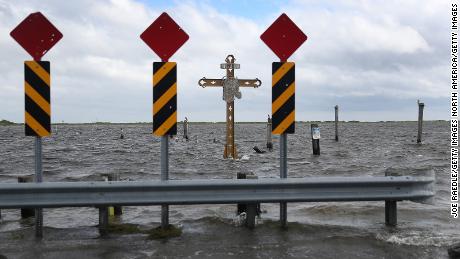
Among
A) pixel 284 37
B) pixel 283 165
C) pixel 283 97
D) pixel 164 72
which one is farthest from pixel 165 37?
pixel 283 165

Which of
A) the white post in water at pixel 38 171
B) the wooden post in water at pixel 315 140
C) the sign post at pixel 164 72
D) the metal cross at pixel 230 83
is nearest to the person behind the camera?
the white post in water at pixel 38 171

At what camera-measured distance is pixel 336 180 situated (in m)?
5.43

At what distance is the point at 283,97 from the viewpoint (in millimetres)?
5871

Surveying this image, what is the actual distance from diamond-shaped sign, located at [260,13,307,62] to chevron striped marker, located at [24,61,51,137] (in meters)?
2.82

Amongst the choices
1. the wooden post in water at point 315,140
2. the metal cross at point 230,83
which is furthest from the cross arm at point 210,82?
the wooden post in water at point 315,140

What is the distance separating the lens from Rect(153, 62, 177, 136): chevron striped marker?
221 inches

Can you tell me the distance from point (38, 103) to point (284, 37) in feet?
10.5

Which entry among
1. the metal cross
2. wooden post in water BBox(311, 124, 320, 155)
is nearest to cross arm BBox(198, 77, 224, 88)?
the metal cross

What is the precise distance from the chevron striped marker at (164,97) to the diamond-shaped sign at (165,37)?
0.50 ft

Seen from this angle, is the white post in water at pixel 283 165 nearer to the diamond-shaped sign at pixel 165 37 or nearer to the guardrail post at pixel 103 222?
the diamond-shaped sign at pixel 165 37

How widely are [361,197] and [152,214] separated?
376 cm

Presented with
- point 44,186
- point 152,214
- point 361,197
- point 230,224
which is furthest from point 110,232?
point 361,197

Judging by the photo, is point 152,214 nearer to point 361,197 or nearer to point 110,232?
point 110,232

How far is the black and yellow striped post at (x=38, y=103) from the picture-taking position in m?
5.53
